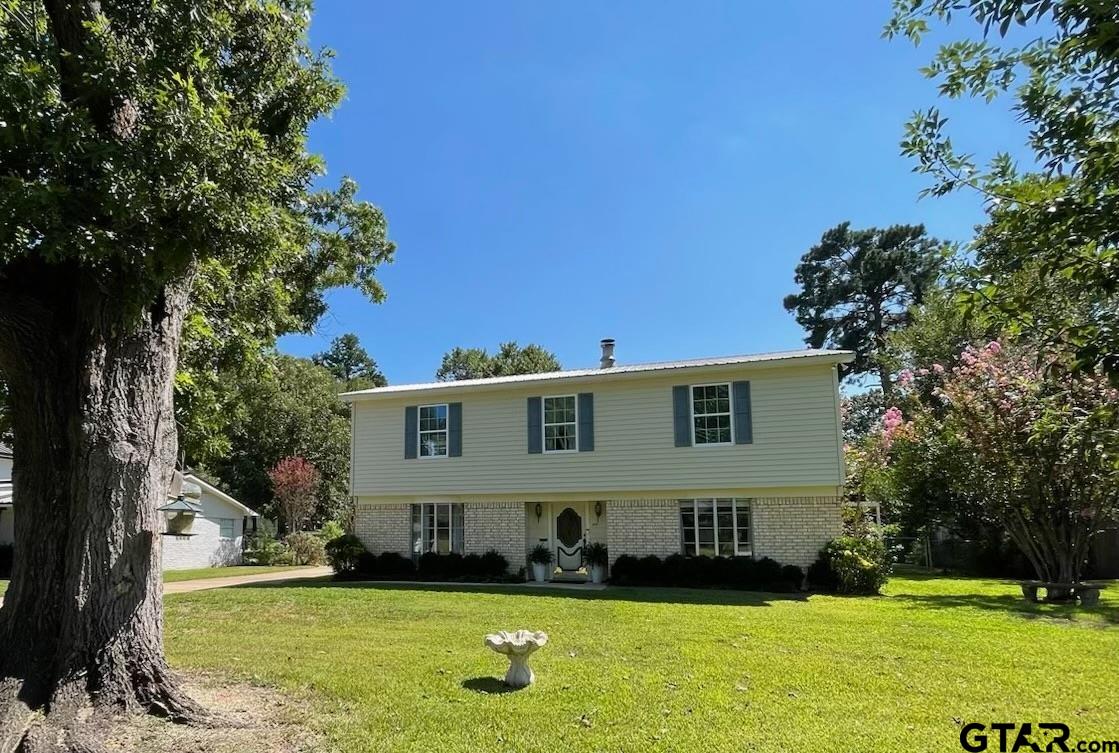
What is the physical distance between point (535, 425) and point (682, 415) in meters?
3.66

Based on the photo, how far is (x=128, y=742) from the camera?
4.67m

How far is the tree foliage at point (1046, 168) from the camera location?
261cm

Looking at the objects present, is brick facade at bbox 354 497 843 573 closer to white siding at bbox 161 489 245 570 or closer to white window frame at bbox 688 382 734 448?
white window frame at bbox 688 382 734 448

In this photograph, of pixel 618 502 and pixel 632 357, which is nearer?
pixel 618 502

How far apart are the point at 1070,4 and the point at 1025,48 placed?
833mm

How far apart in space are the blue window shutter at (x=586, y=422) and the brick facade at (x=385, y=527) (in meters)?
5.25

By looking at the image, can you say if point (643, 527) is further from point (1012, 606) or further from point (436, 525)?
point (1012, 606)

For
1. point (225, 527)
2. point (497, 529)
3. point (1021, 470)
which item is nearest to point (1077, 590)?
point (1021, 470)

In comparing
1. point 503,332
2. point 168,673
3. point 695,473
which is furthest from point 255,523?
point 168,673

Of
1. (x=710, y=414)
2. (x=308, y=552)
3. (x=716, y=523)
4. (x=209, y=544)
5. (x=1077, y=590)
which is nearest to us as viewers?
(x=1077, y=590)

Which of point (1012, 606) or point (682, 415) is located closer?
point (1012, 606)

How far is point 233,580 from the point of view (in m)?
18.5

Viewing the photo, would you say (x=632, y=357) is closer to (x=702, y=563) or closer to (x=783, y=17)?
(x=702, y=563)

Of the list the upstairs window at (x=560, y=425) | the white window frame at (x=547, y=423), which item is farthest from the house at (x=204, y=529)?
the upstairs window at (x=560, y=425)
